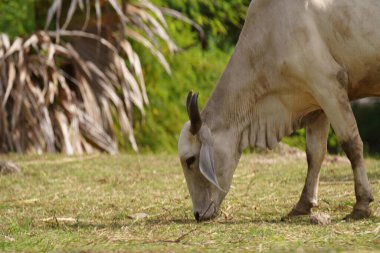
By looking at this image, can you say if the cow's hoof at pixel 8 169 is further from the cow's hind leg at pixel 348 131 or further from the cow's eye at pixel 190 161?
the cow's hind leg at pixel 348 131

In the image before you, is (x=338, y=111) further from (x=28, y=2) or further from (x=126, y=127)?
(x=28, y=2)

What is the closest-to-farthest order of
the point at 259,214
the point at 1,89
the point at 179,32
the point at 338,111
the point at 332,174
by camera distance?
1. the point at 338,111
2. the point at 259,214
3. the point at 332,174
4. the point at 1,89
5. the point at 179,32

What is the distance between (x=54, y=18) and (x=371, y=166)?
18.6 ft

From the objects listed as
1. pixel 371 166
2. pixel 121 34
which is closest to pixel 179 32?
pixel 121 34

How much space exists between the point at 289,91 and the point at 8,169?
3.44 meters

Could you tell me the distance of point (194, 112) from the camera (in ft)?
19.7

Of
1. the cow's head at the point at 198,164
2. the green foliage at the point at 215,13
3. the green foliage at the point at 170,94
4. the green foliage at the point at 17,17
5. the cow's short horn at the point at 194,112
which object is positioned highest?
the green foliage at the point at 215,13

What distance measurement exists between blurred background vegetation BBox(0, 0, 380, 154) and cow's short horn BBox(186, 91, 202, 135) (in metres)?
6.61

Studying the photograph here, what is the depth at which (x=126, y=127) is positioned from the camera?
12.4 m

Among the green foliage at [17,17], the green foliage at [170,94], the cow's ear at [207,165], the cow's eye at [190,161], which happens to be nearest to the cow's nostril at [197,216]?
the cow's ear at [207,165]

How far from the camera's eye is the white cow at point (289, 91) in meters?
5.90

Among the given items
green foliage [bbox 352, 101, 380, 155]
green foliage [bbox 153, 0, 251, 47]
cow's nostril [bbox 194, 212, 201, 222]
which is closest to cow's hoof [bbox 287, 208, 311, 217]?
cow's nostril [bbox 194, 212, 201, 222]

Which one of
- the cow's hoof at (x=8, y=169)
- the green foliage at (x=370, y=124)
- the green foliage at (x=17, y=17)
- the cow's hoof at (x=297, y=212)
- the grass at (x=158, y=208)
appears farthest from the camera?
the green foliage at (x=370, y=124)

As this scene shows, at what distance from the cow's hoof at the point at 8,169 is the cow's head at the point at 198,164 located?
2.90 meters
